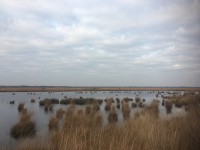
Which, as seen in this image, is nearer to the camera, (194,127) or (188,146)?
(188,146)

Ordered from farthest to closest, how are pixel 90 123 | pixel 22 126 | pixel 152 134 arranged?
1. pixel 22 126
2. pixel 90 123
3. pixel 152 134

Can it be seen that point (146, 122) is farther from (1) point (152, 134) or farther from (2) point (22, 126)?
(2) point (22, 126)

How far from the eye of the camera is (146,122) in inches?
324

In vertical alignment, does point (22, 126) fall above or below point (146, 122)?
below

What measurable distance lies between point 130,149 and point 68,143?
1402 mm

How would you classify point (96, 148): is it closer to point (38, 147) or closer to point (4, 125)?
point (38, 147)

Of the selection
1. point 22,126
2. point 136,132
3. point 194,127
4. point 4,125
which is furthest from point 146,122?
point 4,125

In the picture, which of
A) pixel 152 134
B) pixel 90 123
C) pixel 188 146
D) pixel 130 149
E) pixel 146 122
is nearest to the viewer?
pixel 130 149

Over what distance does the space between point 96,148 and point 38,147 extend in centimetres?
187

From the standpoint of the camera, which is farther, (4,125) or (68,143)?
(4,125)

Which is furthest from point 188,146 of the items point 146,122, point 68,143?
point 68,143

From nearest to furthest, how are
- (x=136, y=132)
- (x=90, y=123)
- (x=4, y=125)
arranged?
(x=136, y=132)
(x=90, y=123)
(x=4, y=125)

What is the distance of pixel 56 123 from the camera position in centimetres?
1334

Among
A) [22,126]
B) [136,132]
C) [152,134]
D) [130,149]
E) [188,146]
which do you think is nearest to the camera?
[130,149]
